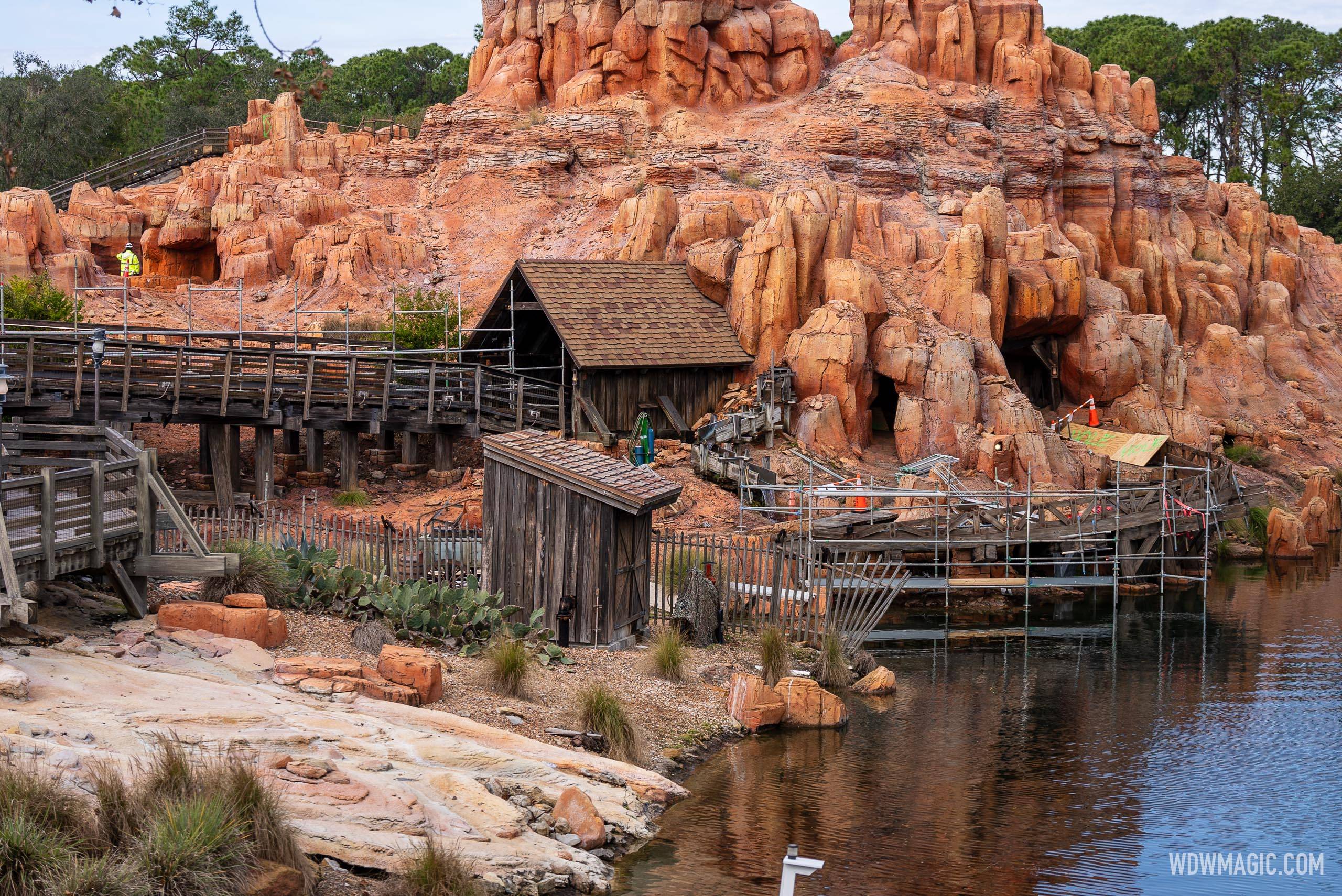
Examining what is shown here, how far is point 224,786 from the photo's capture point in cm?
1109

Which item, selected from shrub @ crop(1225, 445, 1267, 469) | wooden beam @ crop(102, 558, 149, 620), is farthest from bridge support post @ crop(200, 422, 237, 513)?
shrub @ crop(1225, 445, 1267, 469)

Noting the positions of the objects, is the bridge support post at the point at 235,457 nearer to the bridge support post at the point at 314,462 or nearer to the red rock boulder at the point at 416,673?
the bridge support post at the point at 314,462

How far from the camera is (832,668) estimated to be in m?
21.2

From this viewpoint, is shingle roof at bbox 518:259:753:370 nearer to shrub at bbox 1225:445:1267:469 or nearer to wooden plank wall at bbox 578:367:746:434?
wooden plank wall at bbox 578:367:746:434

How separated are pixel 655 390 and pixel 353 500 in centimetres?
849

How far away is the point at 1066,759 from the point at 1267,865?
3.93 metres

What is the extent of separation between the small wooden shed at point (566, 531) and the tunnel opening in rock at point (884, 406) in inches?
725

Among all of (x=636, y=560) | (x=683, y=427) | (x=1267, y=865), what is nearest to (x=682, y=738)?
(x=636, y=560)

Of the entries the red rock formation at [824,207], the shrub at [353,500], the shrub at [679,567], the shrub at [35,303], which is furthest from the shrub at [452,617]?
the shrub at [35,303]

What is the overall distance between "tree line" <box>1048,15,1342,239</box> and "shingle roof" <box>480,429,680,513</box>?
55.0 meters

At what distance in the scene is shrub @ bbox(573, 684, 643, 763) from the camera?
16047mm

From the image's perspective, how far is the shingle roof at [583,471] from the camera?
19.5 metres

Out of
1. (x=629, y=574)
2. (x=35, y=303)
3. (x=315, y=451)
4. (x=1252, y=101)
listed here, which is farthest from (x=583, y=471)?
(x=1252, y=101)

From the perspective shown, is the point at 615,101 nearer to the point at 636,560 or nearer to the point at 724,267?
the point at 724,267
